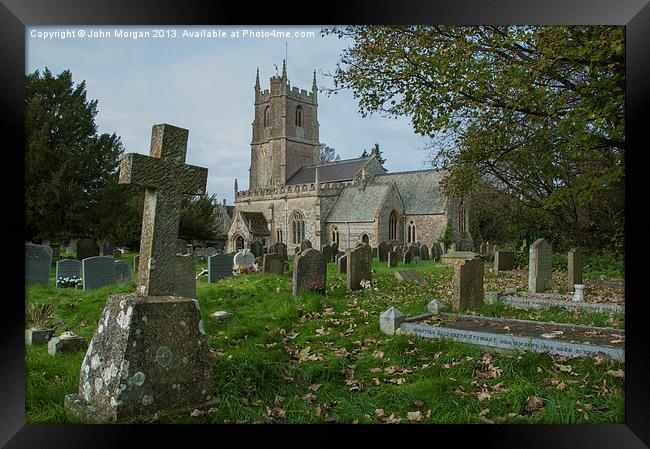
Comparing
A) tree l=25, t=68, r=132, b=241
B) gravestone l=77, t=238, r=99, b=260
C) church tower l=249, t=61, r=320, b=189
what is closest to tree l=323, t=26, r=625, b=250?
tree l=25, t=68, r=132, b=241

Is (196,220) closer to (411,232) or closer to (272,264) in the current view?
(411,232)

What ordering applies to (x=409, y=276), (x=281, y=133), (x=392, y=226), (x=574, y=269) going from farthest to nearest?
(x=281, y=133) < (x=392, y=226) < (x=409, y=276) < (x=574, y=269)

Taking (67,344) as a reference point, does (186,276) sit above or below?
above

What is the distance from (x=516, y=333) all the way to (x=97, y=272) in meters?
7.60

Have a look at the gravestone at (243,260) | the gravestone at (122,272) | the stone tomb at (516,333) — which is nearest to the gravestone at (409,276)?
the gravestone at (243,260)

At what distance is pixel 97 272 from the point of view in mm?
8766

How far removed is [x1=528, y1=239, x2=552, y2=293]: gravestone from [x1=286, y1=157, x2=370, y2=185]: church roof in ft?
74.8

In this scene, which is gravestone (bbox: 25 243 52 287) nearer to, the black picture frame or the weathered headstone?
the weathered headstone

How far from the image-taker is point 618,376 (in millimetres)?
3906

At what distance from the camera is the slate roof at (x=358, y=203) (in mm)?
27469

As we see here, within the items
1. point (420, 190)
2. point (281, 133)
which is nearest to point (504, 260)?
point (420, 190)
